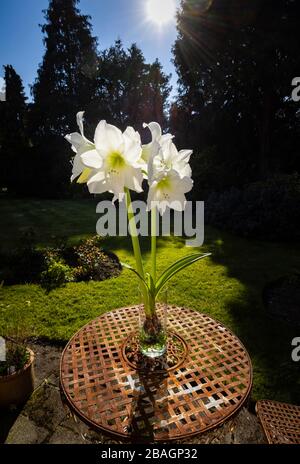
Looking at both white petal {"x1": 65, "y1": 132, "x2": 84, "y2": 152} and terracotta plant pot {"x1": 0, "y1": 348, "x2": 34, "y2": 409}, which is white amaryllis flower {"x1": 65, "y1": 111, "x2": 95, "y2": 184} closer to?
white petal {"x1": 65, "y1": 132, "x2": 84, "y2": 152}

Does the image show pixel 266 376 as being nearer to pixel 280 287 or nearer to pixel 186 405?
pixel 186 405

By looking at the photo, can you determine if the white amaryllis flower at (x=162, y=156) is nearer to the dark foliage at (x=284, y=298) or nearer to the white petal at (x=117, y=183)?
the white petal at (x=117, y=183)

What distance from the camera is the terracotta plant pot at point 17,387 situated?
6.77 feet

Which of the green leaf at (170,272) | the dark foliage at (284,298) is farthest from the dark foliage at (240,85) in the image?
the green leaf at (170,272)

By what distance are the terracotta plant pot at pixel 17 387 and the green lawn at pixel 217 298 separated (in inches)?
30.8

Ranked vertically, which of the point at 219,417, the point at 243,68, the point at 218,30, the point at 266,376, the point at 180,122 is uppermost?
the point at 218,30

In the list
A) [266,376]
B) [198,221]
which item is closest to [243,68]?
[198,221]

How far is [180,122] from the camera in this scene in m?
13.2

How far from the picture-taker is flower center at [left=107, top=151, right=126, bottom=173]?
42.7 inches

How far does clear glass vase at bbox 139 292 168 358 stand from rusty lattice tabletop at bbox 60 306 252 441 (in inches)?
4.4

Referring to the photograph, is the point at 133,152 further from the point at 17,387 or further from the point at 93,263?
the point at 93,263

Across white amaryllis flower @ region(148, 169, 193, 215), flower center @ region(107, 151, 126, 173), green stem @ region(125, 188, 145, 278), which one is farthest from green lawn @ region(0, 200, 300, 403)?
flower center @ region(107, 151, 126, 173)

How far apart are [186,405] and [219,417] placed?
154 millimetres

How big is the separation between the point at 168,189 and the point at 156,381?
1.00m
